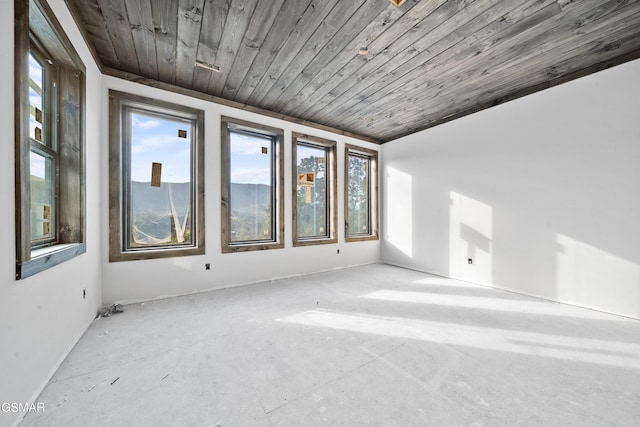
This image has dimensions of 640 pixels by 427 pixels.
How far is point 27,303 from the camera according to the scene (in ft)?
4.50

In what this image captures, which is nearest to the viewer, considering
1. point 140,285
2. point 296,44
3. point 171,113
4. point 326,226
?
point 296,44

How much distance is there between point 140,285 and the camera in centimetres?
291

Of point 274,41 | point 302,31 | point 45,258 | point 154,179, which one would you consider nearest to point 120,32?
point 274,41

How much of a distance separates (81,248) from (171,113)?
1.96m

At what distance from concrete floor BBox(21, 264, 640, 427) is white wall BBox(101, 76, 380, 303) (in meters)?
0.29

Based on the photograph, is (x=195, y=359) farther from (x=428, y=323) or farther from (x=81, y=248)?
(x=428, y=323)

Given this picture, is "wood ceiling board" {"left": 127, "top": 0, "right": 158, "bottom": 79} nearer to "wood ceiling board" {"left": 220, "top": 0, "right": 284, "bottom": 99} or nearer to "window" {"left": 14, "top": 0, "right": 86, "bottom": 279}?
"window" {"left": 14, "top": 0, "right": 86, "bottom": 279}

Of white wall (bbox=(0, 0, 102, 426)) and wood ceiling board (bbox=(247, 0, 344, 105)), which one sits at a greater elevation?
wood ceiling board (bbox=(247, 0, 344, 105))

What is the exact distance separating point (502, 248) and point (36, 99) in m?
5.24

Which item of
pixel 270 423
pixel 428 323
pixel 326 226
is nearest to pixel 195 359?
pixel 270 423

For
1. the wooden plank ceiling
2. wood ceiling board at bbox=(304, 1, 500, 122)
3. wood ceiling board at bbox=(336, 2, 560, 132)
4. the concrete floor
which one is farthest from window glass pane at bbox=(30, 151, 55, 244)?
wood ceiling board at bbox=(336, 2, 560, 132)

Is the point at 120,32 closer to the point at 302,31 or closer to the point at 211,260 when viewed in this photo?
the point at 302,31

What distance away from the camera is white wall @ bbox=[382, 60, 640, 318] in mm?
2586

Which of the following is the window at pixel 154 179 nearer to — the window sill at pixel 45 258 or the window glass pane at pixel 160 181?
the window glass pane at pixel 160 181
